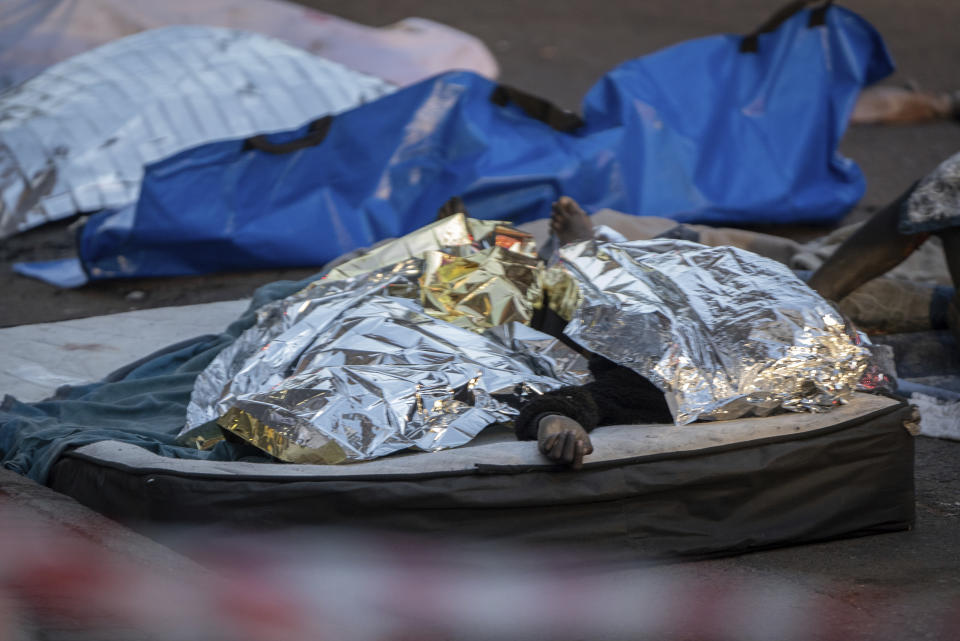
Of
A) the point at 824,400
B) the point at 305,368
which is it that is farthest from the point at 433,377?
the point at 824,400

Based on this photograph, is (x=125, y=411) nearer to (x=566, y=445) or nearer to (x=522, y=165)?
(x=566, y=445)

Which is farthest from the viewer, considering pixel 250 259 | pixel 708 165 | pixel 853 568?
pixel 708 165

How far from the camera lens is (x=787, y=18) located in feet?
13.3

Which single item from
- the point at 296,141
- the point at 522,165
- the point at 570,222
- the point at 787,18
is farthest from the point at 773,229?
the point at 296,141

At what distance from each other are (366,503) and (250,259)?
6.71ft

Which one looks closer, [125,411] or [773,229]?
[125,411]

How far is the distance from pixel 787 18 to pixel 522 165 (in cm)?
135

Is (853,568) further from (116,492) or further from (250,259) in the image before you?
(250,259)

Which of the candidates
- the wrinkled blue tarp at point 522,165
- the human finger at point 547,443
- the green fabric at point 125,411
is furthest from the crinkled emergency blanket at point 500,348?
the wrinkled blue tarp at point 522,165

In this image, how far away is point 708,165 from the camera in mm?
3854

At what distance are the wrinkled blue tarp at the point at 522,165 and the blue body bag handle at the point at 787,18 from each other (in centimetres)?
3

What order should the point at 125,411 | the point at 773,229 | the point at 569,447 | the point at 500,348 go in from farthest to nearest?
the point at 773,229, the point at 125,411, the point at 500,348, the point at 569,447

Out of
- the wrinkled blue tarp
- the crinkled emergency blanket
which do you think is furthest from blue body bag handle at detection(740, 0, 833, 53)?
the crinkled emergency blanket

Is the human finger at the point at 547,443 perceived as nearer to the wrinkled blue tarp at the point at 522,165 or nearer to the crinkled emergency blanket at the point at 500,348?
the crinkled emergency blanket at the point at 500,348
